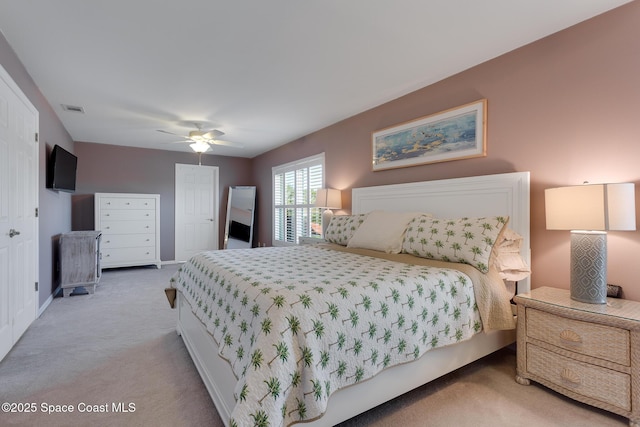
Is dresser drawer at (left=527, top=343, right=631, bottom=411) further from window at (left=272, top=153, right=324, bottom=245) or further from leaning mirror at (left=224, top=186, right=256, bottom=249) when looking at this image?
leaning mirror at (left=224, top=186, right=256, bottom=249)

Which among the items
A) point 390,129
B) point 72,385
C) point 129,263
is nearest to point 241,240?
point 129,263

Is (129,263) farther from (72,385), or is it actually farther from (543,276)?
(543,276)

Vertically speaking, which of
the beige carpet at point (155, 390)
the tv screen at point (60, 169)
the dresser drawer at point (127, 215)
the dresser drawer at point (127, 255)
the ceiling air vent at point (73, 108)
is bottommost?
the beige carpet at point (155, 390)

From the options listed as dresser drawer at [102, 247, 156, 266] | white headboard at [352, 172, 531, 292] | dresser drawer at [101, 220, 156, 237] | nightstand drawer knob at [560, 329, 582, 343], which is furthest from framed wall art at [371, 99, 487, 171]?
dresser drawer at [102, 247, 156, 266]

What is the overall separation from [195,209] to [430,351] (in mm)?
5812

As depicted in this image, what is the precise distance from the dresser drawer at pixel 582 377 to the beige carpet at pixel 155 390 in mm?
114

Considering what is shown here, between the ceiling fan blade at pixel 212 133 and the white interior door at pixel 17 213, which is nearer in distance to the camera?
the white interior door at pixel 17 213

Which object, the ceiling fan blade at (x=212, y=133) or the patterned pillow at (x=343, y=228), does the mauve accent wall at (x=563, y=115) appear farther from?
the ceiling fan blade at (x=212, y=133)

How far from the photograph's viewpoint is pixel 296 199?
5.34 m

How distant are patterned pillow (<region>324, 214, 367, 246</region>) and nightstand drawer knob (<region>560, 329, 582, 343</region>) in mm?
1812

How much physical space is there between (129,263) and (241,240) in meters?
2.03

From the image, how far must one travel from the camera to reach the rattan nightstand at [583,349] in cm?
156

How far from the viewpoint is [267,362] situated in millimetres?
1150

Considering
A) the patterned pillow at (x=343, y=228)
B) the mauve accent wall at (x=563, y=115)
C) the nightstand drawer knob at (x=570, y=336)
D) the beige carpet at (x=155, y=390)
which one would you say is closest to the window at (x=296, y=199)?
the patterned pillow at (x=343, y=228)
